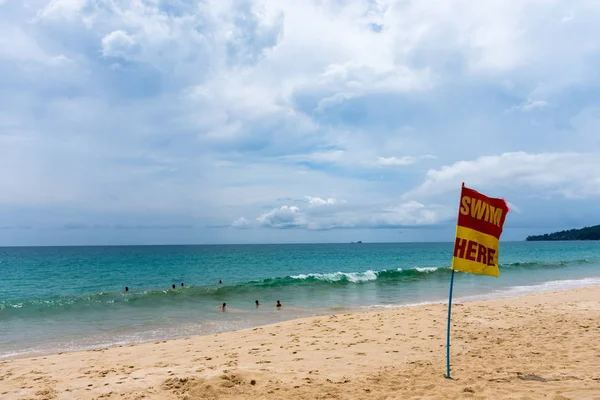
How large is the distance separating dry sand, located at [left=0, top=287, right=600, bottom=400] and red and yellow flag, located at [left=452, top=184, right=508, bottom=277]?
208 centimetres

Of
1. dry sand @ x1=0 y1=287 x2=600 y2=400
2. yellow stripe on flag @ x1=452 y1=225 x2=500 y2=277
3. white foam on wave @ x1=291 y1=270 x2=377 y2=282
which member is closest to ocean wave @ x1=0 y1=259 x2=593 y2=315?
white foam on wave @ x1=291 y1=270 x2=377 y2=282

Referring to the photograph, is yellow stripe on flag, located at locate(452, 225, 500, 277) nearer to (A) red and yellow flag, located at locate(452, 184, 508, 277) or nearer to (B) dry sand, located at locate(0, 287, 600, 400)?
(A) red and yellow flag, located at locate(452, 184, 508, 277)

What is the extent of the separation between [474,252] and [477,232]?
359 millimetres

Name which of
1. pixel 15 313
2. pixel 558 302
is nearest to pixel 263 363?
pixel 558 302

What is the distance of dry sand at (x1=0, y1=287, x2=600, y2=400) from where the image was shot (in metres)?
7.09

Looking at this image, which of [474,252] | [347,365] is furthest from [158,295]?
[474,252]

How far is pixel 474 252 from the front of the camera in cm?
730

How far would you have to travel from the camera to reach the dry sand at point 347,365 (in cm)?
709

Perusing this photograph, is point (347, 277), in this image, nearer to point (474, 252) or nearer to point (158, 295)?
point (158, 295)

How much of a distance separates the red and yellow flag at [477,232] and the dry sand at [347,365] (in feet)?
6.82

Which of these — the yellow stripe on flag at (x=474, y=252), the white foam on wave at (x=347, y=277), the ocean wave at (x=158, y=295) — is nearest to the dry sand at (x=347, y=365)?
the yellow stripe on flag at (x=474, y=252)

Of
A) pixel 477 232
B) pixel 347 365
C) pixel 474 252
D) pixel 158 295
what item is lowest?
pixel 158 295

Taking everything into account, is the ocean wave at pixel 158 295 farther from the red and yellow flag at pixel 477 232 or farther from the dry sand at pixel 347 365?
the red and yellow flag at pixel 477 232

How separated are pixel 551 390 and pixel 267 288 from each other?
919 inches
